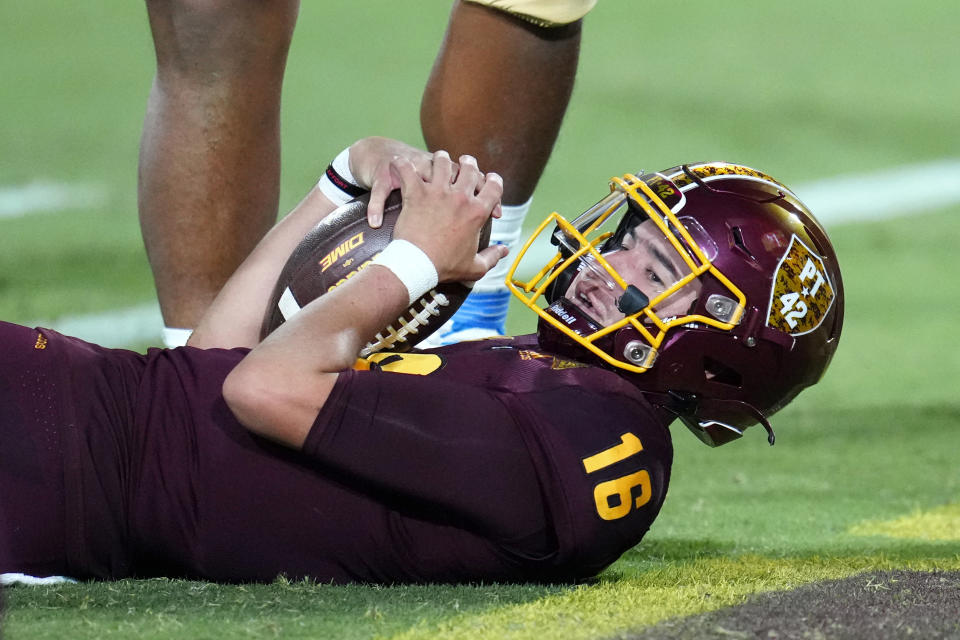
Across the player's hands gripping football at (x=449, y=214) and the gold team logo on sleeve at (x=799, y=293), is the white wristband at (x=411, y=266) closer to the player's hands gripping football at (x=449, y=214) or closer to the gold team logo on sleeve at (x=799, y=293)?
the player's hands gripping football at (x=449, y=214)

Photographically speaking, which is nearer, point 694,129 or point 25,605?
point 25,605

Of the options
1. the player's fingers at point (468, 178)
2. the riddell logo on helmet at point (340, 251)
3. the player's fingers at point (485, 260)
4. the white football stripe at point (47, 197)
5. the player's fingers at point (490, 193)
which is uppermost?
the white football stripe at point (47, 197)

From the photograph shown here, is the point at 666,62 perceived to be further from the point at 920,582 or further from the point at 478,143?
the point at 920,582

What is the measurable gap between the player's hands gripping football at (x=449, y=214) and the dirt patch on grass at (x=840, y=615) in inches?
29.0

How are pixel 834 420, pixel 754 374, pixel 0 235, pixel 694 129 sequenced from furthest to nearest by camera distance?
pixel 694 129, pixel 0 235, pixel 834 420, pixel 754 374

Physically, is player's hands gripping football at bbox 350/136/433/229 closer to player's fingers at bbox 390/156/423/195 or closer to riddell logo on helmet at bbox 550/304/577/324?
player's fingers at bbox 390/156/423/195

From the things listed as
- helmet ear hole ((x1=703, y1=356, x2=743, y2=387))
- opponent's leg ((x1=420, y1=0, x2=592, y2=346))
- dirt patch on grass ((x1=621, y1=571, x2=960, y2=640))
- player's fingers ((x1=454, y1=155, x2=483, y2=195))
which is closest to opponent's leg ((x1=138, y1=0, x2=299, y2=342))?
opponent's leg ((x1=420, y1=0, x2=592, y2=346))

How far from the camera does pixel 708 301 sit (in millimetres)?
2287

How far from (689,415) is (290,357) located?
763 millimetres

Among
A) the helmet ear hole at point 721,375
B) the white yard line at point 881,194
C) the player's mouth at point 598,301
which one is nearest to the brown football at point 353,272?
the player's mouth at point 598,301

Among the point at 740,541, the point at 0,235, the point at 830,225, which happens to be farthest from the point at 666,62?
the point at 740,541

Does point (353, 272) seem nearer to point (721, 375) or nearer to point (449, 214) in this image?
point (449, 214)

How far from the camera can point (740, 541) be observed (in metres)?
2.67

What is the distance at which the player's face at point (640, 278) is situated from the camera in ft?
7.60
